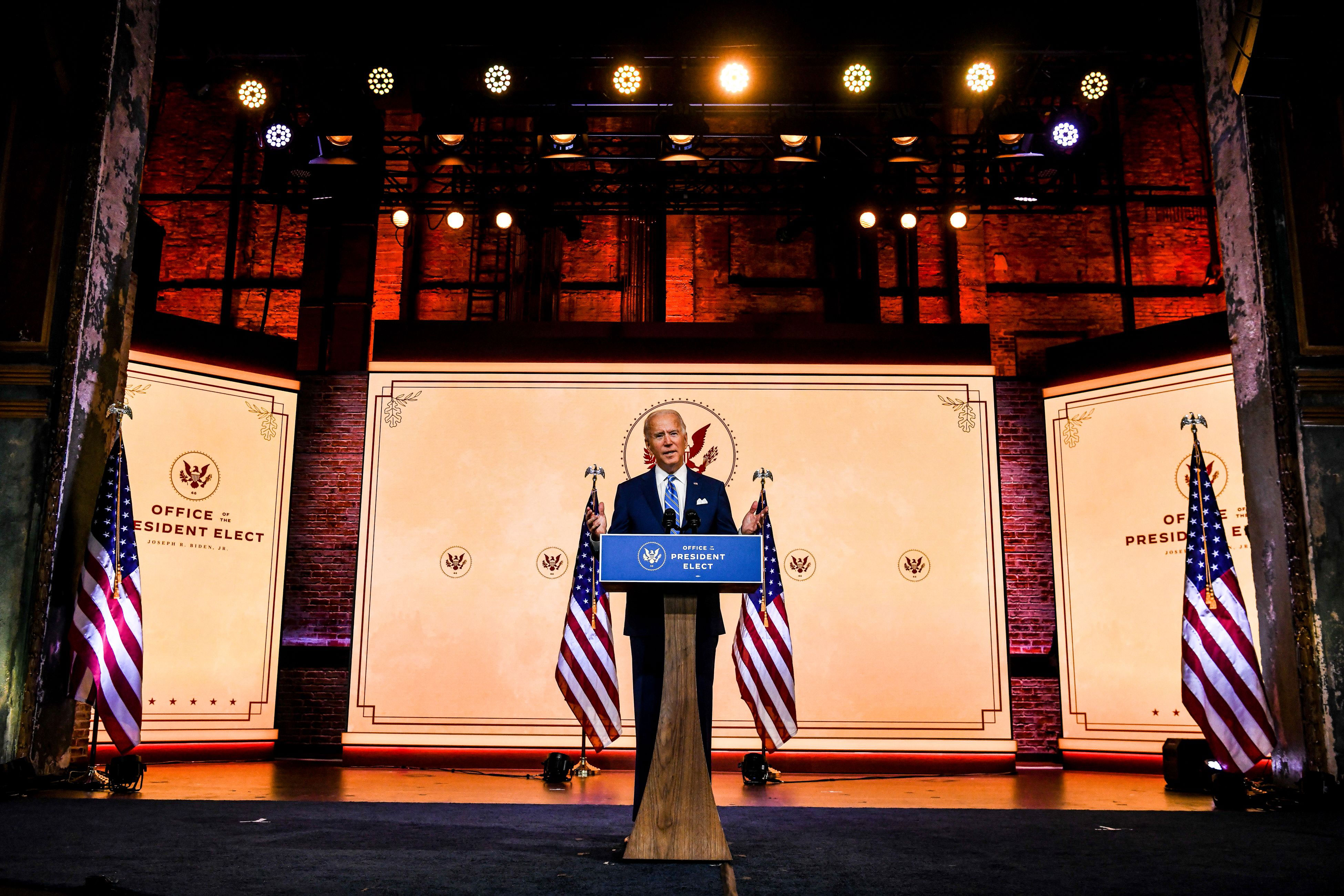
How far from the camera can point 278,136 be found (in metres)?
9.27

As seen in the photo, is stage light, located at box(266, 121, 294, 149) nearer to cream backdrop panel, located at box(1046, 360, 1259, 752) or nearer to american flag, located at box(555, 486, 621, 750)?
american flag, located at box(555, 486, 621, 750)

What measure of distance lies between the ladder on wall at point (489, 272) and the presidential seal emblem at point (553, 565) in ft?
11.1

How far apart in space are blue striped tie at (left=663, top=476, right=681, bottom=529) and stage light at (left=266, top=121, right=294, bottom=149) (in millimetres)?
7238

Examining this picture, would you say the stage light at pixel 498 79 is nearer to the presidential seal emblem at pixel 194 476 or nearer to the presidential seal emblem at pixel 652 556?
the presidential seal emblem at pixel 194 476

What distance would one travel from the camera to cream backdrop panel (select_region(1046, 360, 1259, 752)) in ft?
27.1

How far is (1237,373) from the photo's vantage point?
235 inches

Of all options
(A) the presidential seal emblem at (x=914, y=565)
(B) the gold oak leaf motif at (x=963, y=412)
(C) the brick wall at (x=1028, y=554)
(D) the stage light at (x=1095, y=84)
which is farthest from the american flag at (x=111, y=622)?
(D) the stage light at (x=1095, y=84)

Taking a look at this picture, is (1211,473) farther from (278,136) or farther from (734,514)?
(278,136)

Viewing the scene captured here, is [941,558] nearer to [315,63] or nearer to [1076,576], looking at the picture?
[1076,576]

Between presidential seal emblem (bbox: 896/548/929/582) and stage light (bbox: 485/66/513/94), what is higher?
stage light (bbox: 485/66/513/94)

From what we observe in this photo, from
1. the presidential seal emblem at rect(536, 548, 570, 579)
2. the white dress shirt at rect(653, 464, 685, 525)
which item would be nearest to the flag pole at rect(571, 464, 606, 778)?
the presidential seal emblem at rect(536, 548, 570, 579)

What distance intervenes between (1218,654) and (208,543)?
770 centimetres

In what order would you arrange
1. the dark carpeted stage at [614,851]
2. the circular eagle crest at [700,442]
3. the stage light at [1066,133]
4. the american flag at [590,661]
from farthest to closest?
the stage light at [1066,133] → the circular eagle crest at [700,442] → the american flag at [590,661] → the dark carpeted stage at [614,851]

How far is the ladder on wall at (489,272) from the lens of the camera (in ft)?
36.8
